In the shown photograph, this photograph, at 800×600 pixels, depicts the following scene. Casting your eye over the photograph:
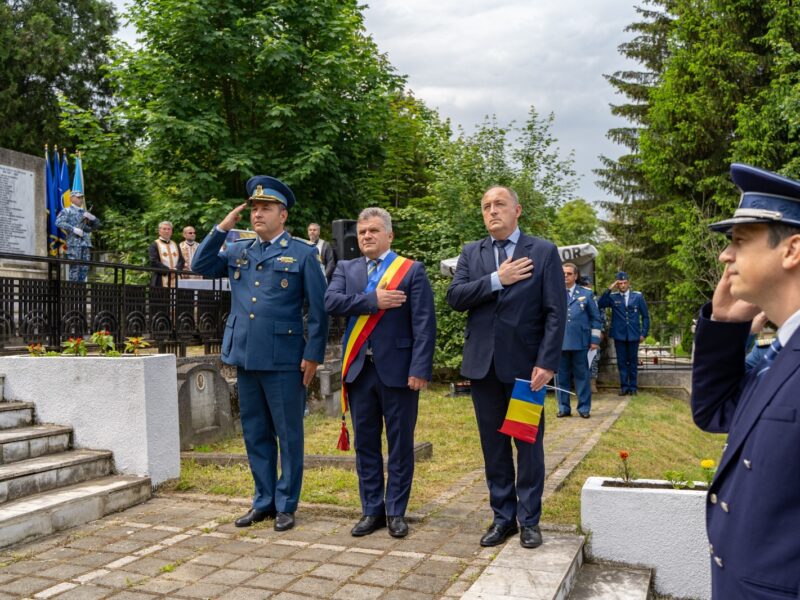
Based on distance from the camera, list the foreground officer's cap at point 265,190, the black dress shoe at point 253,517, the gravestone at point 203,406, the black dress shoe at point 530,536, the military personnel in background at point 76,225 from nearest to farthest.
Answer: the black dress shoe at point 530,536
the black dress shoe at point 253,517
the foreground officer's cap at point 265,190
the gravestone at point 203,406
the military personnel in background at point 76,225

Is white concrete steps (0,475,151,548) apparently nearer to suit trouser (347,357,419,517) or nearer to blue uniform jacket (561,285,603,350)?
suit trouser (347,357,419,517)

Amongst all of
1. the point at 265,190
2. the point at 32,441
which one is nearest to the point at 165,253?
the point at 32,441

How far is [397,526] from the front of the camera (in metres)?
4.82

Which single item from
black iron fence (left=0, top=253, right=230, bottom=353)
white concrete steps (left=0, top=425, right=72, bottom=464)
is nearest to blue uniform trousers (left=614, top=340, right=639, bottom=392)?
black iron fence (left=0, top=253, right=230, bottom=353)

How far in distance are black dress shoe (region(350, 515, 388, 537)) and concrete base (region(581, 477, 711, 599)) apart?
4.74 ft

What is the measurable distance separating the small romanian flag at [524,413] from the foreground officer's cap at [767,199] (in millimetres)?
2531

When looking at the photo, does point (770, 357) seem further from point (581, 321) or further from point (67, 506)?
point (581, 321)

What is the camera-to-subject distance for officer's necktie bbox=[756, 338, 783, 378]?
6.46ft

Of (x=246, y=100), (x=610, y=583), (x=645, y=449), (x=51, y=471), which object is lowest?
(x=645, y=449)

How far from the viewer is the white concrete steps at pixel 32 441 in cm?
560

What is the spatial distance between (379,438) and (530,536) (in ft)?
4.08

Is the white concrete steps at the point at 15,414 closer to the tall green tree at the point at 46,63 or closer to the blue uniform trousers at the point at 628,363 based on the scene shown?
the blue uniform trousers at the point at 628,363

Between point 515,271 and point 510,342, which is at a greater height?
point 515,271

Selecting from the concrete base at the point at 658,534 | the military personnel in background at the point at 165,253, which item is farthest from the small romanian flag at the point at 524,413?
the military personnel in background at the point at 165,253
